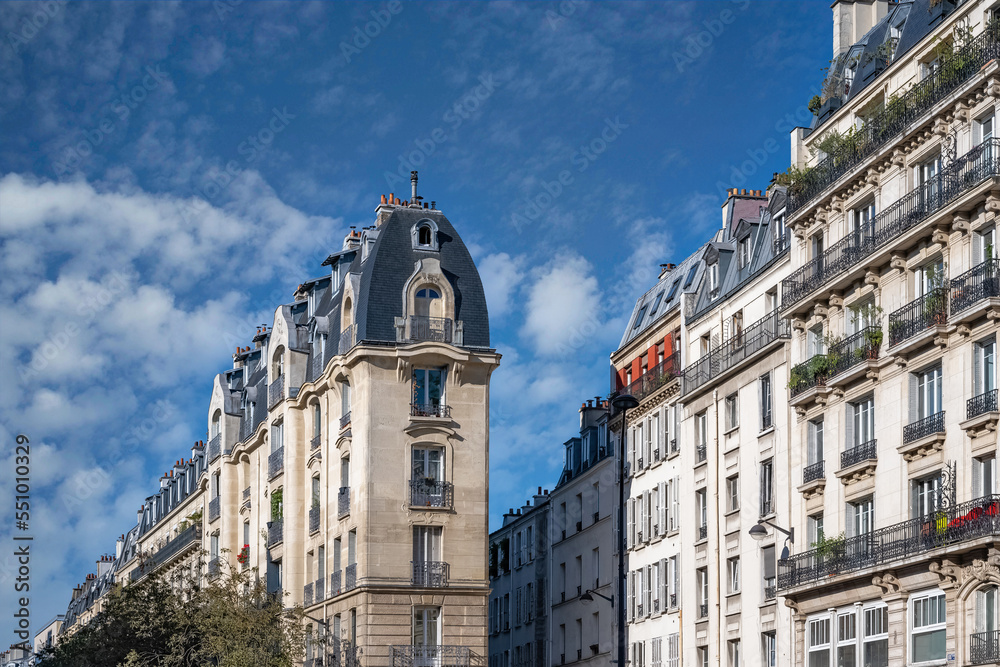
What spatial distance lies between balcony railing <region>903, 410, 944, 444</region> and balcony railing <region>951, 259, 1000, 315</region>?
2.42 meters

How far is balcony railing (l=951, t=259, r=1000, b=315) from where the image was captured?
33.3 m

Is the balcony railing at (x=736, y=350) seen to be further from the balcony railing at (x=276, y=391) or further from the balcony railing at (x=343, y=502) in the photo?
the balcony railing at (x=276, y=391)

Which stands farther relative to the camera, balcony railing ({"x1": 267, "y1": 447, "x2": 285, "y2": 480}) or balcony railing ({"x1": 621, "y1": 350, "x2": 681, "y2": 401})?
balcony railing ({"x1": 267, "y1": 447, "x2": 285, "y2": 480})

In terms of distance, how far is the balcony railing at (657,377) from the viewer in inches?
2066

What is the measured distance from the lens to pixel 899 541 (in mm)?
35500

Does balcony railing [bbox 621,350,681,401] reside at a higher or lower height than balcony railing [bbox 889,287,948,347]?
higher

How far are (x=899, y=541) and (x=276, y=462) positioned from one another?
103ft

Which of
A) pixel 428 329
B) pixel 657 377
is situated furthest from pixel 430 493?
pixel 657 377

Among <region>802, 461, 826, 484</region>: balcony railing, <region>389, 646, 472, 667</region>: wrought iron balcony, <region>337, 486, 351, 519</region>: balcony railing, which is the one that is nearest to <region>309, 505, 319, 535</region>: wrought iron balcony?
<region>337, 486, 351, 519</region>: balcony railing

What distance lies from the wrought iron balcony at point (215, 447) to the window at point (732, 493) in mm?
31385

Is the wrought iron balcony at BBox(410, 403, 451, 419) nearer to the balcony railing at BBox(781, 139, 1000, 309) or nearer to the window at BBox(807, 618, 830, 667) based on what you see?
the balcony railing at BBox(781, 139, 1000, 309)

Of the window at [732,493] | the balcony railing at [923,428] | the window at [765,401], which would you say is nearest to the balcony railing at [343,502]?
the window at [732,493]

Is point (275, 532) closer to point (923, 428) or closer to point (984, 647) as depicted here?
point (923, 428)

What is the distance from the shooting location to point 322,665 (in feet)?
178
